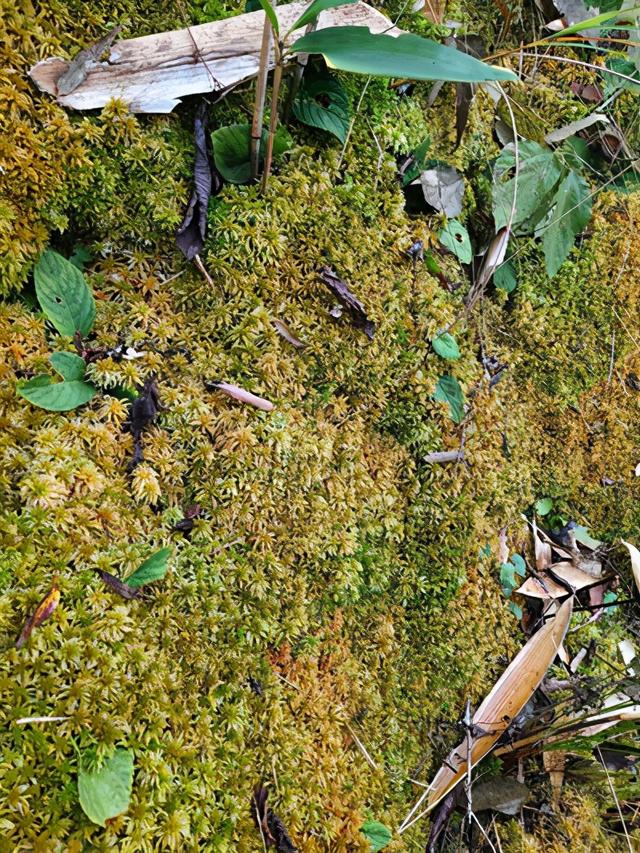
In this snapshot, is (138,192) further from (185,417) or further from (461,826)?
(461,826)

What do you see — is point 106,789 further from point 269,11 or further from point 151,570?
point 269,11

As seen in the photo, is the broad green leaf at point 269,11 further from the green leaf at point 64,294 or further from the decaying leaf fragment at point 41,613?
the decaying leaf fragment at point 41,613

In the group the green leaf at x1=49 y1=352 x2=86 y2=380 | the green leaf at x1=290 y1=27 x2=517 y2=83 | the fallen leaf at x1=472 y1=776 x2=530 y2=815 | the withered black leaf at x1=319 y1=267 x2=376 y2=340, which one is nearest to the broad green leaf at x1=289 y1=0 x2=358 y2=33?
the green leaf at x1=290 y1=27 x2=517 y2=83

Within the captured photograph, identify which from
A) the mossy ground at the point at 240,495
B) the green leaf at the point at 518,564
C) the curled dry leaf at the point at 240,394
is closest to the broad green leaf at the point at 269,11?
the mossy ground at the point at 240,495

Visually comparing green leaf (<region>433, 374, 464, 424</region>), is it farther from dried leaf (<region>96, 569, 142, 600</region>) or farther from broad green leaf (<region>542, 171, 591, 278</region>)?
dried leaf (<region>96, 569, 142, 600</region>)

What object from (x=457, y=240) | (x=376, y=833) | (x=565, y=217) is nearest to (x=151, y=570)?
(x=376, y=833)
